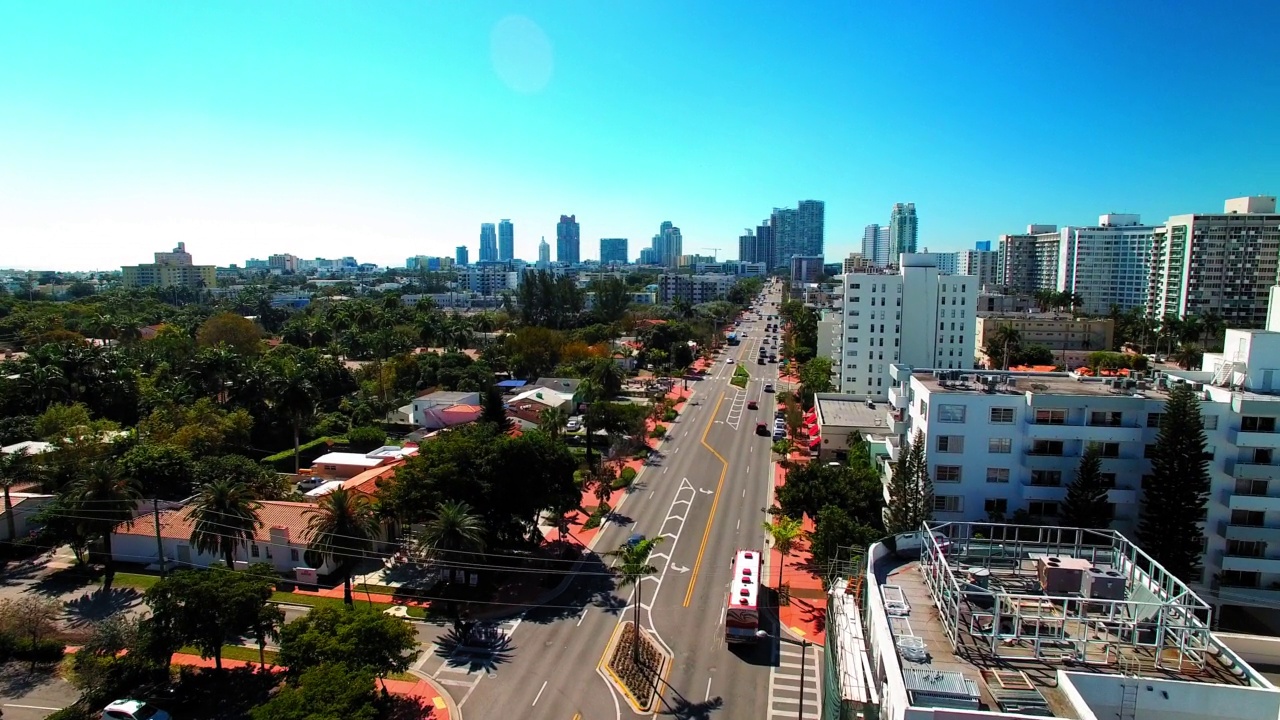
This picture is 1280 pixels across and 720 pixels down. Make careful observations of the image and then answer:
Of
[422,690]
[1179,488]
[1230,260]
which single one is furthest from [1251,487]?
[1230,260]

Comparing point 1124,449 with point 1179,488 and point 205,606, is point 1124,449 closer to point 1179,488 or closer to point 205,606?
point 1179,488

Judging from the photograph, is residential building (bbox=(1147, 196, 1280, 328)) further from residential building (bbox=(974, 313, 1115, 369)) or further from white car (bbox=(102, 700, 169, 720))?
white car (bbox=(102, 700, 169, 720))

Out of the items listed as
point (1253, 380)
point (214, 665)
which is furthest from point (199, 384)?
point (1253, 380)

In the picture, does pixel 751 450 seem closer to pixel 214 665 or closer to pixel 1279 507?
pixel 1279 507

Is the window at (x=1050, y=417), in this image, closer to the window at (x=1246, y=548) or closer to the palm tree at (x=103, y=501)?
the window at (x=1246, y=548)

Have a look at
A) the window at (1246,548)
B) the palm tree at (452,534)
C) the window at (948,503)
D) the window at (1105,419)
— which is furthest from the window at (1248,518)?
the palm tree at (452,534)

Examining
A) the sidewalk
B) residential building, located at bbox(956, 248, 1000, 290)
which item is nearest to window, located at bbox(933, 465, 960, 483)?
the sidewalk

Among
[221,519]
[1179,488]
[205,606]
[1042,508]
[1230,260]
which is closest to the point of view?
[205,606]
